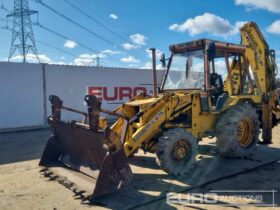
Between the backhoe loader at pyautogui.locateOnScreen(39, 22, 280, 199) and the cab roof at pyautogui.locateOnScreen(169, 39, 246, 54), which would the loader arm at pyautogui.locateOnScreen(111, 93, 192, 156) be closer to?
the backhoe loader at pyautogui.locateOnScreen(39, 22, 280, 199)

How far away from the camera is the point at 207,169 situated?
658cm

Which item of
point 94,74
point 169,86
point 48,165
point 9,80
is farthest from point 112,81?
point 48,165

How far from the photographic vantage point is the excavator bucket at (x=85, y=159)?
15.9 ft

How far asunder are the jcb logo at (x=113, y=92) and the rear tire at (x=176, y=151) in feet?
31.0

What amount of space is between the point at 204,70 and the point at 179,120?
1.14 m

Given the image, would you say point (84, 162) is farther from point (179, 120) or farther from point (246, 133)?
point (246, 133)

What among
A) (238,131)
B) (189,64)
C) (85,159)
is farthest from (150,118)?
(238,131)

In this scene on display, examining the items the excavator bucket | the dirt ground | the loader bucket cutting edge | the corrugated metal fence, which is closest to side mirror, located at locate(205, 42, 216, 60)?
the dirt ground

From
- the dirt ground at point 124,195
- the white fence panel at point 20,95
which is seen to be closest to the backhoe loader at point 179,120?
the dirt ground at point 124,195

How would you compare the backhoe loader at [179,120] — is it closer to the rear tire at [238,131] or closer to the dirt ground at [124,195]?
the rear tire at [238,131]

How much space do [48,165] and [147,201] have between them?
8.15ft

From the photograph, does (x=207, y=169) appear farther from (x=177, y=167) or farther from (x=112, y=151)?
(x=112, y=151)

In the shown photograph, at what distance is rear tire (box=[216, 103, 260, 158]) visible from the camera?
6.87 meters

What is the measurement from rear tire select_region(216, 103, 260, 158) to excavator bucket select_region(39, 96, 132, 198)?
269 centimetres
